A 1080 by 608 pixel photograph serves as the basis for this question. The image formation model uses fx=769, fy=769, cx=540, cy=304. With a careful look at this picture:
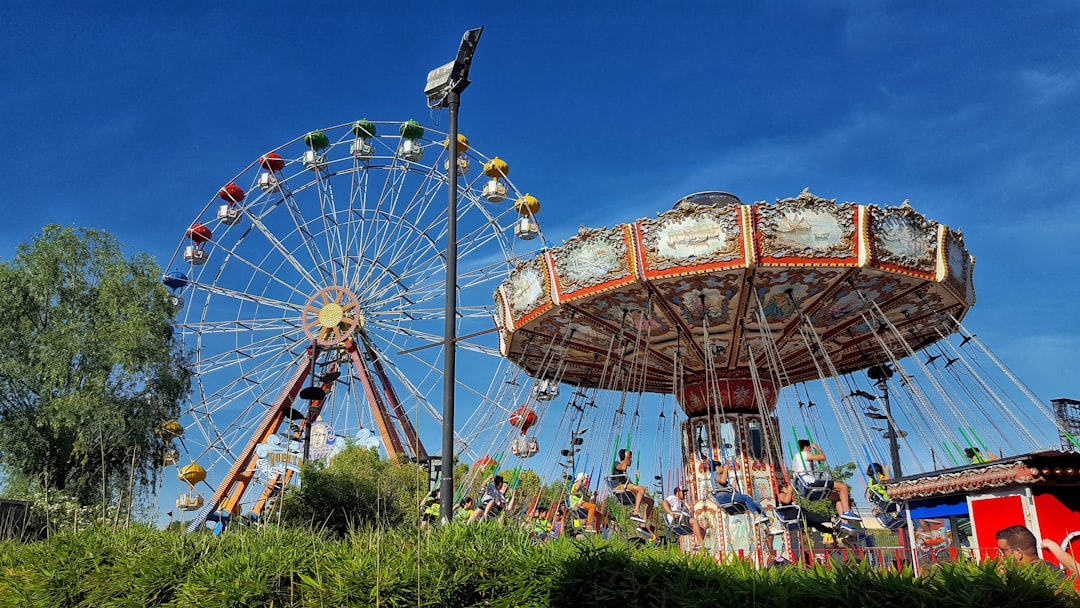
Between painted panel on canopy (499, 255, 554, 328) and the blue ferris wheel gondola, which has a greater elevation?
the blue ferris wheel gondola

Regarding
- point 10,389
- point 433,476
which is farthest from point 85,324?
point 433,476

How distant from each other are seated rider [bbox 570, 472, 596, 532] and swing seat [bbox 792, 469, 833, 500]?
3.30 m

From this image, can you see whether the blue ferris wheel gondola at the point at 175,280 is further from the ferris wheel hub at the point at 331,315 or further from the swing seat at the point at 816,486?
the swing seat at the point at 816,486

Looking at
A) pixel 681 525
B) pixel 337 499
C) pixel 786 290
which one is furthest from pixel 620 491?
pixel 337 499

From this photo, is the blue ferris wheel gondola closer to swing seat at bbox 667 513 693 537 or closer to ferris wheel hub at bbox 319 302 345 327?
ferris wheel hub at bbox 319 302 345 327

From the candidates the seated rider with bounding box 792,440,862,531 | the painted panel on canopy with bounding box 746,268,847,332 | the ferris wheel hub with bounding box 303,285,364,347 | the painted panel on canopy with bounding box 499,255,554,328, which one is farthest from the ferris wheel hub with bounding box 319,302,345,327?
the seated rider with bounding box 792,440,862,531

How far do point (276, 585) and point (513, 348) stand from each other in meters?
9.71

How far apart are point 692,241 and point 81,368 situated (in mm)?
18564

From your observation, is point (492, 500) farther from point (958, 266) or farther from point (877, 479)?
point (958, 266)

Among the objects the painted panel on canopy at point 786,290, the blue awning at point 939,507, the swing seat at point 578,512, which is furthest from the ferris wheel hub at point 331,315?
the blue awning at point 939,507

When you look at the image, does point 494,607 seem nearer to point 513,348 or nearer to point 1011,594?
point 1011,594

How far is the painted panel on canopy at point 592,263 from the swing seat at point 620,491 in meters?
3.05

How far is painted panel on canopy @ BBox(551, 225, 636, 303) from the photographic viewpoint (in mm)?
11609

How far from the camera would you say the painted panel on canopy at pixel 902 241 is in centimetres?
1091
